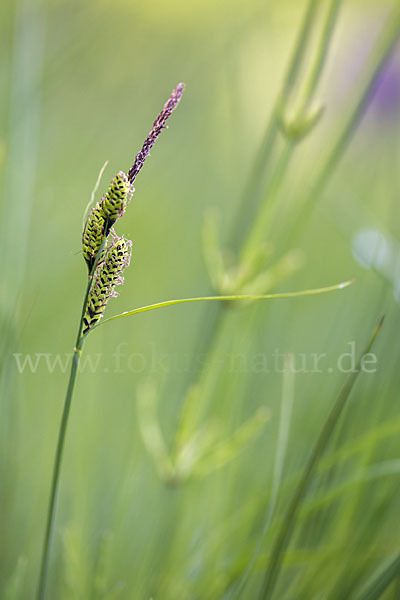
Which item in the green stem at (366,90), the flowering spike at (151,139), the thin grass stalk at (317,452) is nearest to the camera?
the flowering spike at (151,139)

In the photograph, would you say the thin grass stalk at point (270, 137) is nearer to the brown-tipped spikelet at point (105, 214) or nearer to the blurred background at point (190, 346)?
the blurred background at point (190, 346)

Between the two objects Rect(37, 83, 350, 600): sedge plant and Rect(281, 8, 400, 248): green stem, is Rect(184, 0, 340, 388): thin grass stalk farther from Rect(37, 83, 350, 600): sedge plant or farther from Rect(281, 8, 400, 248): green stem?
Rect(37, 83, 350, 600): sedge plant

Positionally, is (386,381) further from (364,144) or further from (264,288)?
(364,144)

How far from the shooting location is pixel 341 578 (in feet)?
1.42

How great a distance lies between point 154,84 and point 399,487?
779 mm

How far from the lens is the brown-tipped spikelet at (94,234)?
0.72 ft

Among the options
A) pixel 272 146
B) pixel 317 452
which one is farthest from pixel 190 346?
pixel 317 452

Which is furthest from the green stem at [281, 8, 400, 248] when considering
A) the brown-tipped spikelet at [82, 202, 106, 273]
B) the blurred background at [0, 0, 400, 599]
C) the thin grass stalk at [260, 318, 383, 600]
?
the brown-tipped spikelet at [82, 202, 106, 273]

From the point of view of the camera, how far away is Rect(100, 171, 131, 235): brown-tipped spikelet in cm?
21

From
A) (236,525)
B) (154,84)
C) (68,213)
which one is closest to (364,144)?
(154,84)

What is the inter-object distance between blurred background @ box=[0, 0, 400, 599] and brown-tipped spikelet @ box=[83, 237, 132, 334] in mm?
158

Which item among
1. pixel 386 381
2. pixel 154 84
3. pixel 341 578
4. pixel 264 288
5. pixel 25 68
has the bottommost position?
pixel 341 578

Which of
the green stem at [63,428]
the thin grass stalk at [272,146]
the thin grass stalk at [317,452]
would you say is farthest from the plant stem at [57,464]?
the thin grass stalk at [272,146]

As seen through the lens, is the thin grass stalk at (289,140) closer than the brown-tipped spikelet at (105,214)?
No
